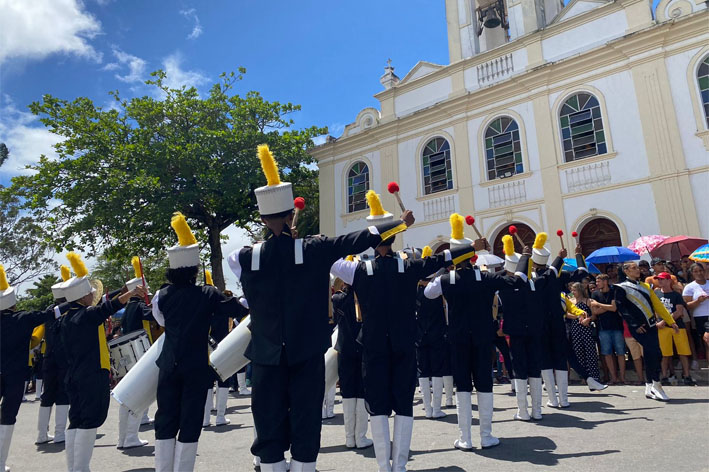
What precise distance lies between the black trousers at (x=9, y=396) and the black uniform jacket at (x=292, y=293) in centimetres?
404

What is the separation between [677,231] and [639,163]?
2297 millimetres

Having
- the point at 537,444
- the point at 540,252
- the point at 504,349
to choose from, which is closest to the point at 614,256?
the point at 504,349

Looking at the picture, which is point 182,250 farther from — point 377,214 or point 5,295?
point 5,295

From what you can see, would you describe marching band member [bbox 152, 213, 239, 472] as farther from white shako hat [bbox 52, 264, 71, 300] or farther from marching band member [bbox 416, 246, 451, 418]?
marching band member [bbox 416, 246, 451, 418]

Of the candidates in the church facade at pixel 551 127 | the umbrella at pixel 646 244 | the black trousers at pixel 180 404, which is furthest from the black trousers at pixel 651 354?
the church facade at pixel 551 127

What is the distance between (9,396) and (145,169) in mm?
15423

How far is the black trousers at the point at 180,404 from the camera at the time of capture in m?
3.83

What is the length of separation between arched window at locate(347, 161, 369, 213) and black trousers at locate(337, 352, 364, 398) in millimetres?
15454

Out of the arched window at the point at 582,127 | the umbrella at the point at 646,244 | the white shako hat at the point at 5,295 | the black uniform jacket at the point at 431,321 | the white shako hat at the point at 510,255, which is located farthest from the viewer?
the arched window at the point at 582,127

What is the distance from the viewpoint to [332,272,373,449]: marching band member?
213 inches

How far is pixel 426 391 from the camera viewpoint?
6.99 m

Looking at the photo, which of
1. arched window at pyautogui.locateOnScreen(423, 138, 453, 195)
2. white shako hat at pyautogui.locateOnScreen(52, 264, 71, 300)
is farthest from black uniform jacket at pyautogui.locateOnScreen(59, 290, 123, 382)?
arched window at pyautogui.locateOnScreen(423, 138, 453, 195)

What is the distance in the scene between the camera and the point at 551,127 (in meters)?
16.1

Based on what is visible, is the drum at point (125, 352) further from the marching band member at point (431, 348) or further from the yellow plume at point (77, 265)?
the marching band member at point (431, 348)
